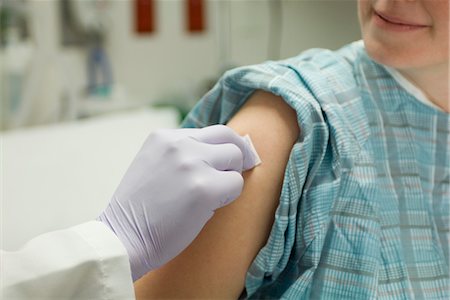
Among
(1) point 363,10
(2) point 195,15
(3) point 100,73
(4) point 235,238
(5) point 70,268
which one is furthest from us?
(2) point 195,15

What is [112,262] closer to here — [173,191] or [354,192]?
[173,191]

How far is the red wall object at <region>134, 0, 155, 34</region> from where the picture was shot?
3.07m

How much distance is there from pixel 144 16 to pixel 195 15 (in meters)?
0.28

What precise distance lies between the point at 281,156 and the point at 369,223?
183 mm

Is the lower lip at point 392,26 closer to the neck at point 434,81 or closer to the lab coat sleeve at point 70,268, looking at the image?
the neck at point 434,81

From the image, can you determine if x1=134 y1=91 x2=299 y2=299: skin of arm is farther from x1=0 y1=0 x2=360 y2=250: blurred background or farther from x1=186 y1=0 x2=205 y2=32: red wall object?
x1=186 y1=0 x2=205 y2=32: red wall object

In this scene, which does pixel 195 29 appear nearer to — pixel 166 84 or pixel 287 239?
pixel 166 84

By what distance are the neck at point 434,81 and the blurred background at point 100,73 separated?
0.57m

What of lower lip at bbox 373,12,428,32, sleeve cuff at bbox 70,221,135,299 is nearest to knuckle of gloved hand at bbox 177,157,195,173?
sleeve cuff at bbox 70,221,135,299

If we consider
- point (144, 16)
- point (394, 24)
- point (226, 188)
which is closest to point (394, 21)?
point (394, 24)

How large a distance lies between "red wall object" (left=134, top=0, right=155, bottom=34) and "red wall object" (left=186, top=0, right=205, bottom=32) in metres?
0.20

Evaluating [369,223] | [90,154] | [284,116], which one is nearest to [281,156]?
[284,116]

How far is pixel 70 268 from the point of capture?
885 mm

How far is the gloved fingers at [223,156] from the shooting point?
990 millimetres
